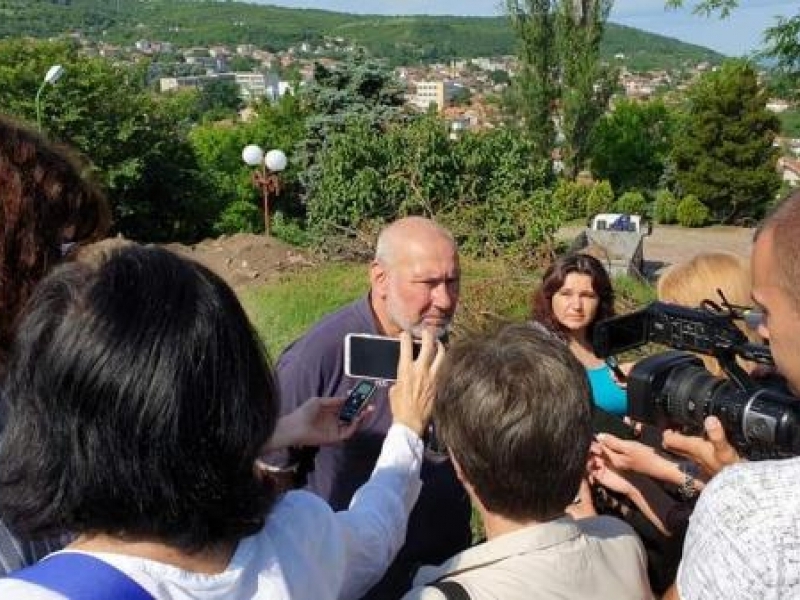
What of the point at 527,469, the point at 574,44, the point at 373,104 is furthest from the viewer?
the point at 574,44

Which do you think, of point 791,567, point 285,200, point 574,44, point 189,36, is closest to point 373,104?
point 285,200

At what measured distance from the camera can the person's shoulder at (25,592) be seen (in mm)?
1040

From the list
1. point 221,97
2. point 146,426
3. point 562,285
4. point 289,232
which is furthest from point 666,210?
point 221,97

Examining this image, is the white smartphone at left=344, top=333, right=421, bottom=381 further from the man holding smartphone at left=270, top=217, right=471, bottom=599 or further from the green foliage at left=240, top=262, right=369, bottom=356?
the green foliage at left=240, top=262, right=369, bottom=356

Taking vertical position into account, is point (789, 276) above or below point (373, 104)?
above

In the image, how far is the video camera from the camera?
6.20ft

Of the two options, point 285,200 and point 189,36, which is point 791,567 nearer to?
point 285,200

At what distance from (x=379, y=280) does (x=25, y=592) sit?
1982mm

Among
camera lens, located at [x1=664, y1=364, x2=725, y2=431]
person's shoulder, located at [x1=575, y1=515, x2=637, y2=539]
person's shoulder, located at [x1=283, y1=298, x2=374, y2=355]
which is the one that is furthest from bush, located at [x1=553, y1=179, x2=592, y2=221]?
person's shoulder, located at [x1=575, y1=515, x2=637, y2=539]

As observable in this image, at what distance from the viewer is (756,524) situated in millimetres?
1221

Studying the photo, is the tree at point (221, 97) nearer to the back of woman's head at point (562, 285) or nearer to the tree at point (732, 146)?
the tree at point (732, 146)

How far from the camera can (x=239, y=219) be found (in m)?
31.4

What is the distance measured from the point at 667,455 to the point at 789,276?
1469 millimetres

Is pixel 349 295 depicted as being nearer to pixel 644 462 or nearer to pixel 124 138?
pixel 644 462
